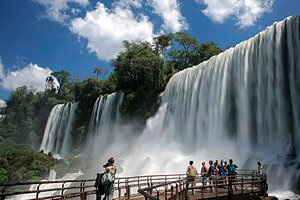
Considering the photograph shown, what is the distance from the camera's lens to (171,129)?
35.6 metres

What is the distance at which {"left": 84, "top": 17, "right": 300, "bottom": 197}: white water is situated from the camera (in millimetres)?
22016

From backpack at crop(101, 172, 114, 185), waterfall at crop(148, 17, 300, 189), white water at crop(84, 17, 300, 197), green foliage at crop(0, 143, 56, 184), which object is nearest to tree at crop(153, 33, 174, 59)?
white water at crop(84, 17, 300, 197)

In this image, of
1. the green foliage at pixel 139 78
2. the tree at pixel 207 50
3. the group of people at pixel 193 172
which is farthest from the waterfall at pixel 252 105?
the tree at pixel 207 50

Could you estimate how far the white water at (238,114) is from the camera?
867 inches

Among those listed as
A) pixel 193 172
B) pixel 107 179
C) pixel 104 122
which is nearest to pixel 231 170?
pixel 193 172

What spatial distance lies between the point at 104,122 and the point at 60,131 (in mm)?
14397

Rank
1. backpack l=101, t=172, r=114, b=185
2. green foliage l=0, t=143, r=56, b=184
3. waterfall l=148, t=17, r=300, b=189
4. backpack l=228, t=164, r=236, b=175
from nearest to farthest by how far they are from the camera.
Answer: backpack l=101, t=172, r=114, b=185
backpack l=228, t=164, r=236, b=175
waterfall l=148, t=17, r=300, b=189
green foliage l=0, t=143, r=56, b=184

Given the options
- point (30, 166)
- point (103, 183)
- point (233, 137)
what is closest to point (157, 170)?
point (233, 137)

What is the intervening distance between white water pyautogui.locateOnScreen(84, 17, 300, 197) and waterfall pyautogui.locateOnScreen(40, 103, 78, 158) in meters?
21.2

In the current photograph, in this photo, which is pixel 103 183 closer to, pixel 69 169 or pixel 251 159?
pixel 251 159

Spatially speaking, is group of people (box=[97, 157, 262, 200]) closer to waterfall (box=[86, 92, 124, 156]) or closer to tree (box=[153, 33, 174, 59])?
waterfall (box=[86, 92, 124, 156])

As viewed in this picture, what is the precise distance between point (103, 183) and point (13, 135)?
240ft

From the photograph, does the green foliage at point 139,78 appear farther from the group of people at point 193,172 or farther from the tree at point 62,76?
the tree at point 62,76

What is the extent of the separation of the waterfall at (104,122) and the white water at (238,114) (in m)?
8.08
